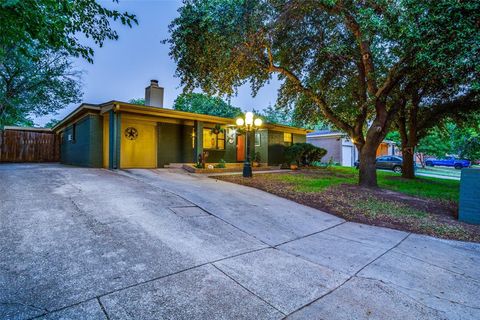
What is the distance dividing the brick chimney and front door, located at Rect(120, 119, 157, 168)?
132 cm

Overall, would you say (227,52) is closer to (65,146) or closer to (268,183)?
(268,183)

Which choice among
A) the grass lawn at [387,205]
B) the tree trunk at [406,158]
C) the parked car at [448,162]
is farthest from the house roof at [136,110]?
the parked car at [448,162]

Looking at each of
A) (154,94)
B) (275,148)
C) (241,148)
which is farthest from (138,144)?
(275,148)

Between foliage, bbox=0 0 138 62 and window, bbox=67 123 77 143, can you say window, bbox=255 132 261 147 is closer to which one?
window, bbox=67 123 77 143

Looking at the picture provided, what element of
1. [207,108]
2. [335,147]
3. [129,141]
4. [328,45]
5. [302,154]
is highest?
[207,108]

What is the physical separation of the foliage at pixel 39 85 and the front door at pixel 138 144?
25.0 feet

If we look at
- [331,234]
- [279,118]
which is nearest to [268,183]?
[331,234]

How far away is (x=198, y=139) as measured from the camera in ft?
38.2

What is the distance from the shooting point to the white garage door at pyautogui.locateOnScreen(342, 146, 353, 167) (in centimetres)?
2381

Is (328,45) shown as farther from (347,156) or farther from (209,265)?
(347,156)

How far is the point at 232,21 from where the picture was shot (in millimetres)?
6949

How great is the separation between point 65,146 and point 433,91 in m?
20.0

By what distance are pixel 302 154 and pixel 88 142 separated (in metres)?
12.1

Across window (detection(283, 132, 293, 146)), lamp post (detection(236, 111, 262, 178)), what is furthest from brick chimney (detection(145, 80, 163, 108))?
window (detection(283, 132, 293, 146))
